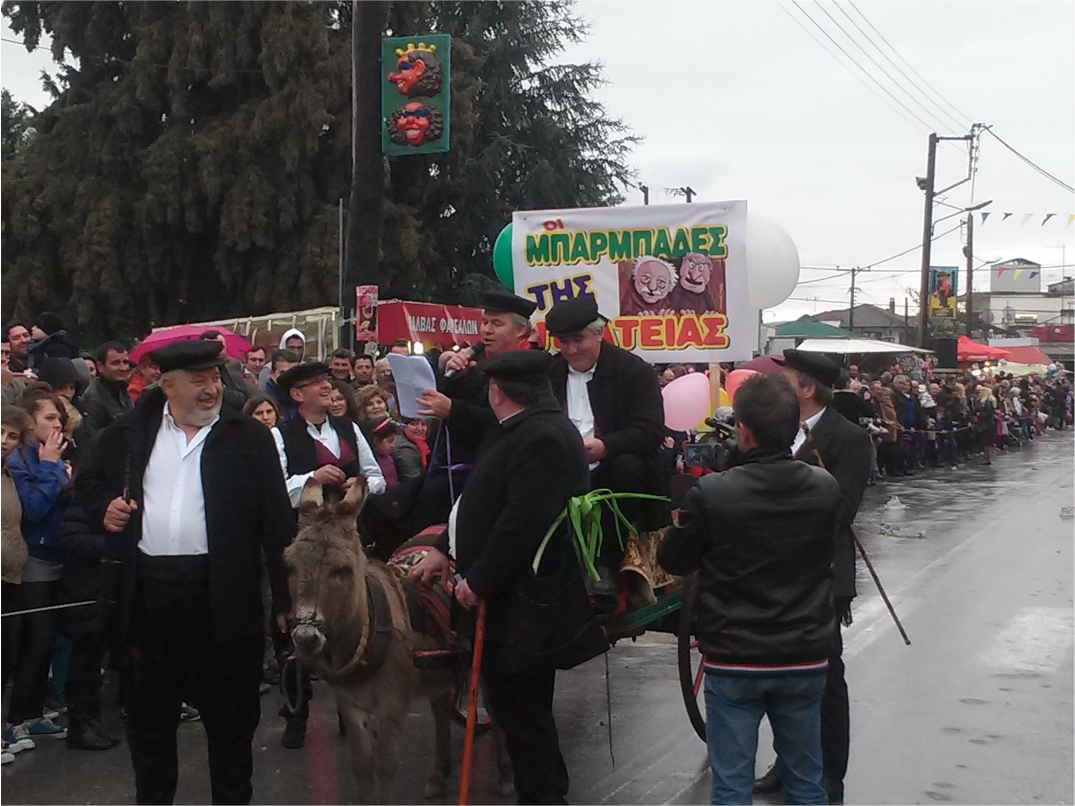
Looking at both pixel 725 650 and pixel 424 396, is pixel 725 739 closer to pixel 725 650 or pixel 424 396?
pixel 725 650

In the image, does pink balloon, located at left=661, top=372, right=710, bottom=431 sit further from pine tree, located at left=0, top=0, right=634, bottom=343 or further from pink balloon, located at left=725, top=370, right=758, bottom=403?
pine tree, located at left=0, top=0, right=634, bottom=343

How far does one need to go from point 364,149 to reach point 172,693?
7652mm

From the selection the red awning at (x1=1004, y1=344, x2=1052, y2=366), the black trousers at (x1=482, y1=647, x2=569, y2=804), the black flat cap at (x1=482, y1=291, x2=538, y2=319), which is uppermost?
the black flat cap at (x1=482, y1=291, x2=538, y2=319)

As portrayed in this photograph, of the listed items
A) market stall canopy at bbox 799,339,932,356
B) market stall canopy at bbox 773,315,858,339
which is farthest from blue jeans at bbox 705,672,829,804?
market stall canopy at bbox 773,315,858,339

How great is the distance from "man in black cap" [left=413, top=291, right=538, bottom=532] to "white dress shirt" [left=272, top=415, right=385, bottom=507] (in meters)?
0.99

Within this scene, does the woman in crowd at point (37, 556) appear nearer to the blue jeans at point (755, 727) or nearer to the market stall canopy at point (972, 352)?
the blue jeans at point (755, 727)

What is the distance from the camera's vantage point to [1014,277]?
113375 millimetres

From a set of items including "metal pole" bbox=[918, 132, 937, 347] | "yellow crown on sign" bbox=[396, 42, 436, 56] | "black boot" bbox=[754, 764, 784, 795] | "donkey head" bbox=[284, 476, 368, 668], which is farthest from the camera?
"metal pole" bbox=[918, 132, 937, 347]

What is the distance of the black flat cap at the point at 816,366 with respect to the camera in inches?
214

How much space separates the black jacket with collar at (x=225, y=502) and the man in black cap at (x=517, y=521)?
0.75 meters

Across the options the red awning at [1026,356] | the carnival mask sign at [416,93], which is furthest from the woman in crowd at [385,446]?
the red awning at [1026,356]

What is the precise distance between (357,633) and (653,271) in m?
4.16

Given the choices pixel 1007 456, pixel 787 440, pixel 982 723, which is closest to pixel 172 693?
pixel 787 440

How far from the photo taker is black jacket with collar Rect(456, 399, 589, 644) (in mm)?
4430
